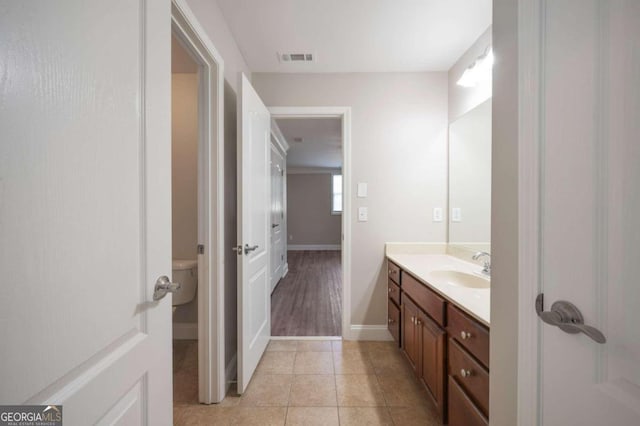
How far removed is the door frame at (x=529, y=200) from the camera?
693 mm

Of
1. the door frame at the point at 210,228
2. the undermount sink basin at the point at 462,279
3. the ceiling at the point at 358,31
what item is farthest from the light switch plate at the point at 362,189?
the door frame at the point at 210,228

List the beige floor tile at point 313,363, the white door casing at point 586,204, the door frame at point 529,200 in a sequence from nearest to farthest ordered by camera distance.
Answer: the white door casing at point 586,204, the door frame at point 529,200, the beige floor tile at point 313,363

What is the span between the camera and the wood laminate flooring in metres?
2.61

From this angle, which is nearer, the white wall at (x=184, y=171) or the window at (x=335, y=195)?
the white wall at (x=184, y=171)

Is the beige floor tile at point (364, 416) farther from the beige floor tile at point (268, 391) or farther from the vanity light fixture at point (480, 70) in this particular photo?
the vanity light fixture at point (480, 70)

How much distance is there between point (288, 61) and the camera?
2.18 meters

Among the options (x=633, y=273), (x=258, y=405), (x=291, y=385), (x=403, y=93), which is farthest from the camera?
(x=403, y=93)

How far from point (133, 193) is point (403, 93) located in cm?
238

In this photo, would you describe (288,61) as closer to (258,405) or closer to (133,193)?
(133,193)

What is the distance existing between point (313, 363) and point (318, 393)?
1.12 feet

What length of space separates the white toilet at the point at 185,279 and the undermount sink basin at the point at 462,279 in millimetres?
2027

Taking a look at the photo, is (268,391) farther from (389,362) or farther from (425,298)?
(425,298)

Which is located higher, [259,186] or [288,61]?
[288,61]

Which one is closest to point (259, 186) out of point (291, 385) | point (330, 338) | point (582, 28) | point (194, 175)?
point (194, 175)
